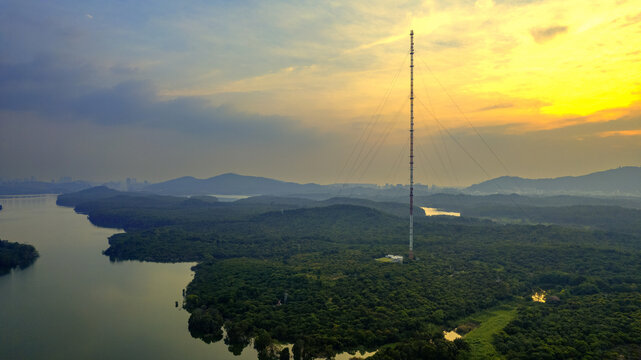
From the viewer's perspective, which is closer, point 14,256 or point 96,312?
point 96,312

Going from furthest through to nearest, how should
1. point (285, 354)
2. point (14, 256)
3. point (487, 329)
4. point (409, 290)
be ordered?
1. point (14, 256)
2. point (409, 290)
3. point (487, 329)
4. point (285, 354)

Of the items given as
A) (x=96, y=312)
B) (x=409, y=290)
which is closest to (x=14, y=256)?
(x=96, y=312)

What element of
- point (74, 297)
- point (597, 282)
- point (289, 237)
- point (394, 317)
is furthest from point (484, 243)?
point (74, 297)

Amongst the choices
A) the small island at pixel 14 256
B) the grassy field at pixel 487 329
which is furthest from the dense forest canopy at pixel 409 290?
the small island at pixel 14 256

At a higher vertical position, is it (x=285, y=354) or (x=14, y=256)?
(x=14, y=256)

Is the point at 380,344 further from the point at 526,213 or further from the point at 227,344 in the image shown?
the point at 526,213

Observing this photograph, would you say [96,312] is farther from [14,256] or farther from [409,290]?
[14,256]
